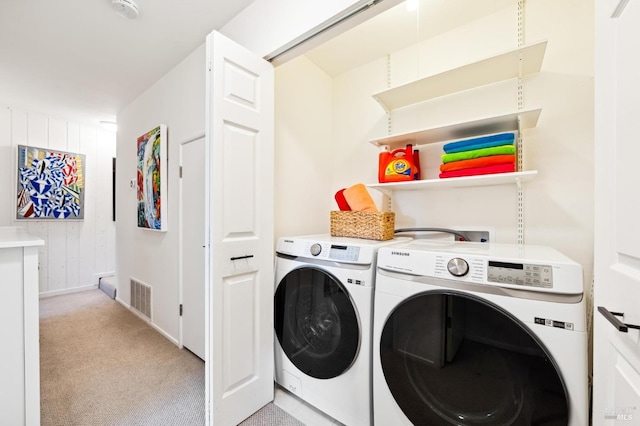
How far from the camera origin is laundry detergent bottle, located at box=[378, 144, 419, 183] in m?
1.67

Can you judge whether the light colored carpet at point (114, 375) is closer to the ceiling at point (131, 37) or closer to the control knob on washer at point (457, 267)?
the control knob on washer at point (457, 267)

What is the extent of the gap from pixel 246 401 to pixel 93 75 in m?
3.12

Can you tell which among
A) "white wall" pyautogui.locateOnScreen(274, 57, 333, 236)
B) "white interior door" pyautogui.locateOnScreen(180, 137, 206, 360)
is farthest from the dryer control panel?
"white interior door" pyautogui.locateOnScreen(180, 137, 206, 360)

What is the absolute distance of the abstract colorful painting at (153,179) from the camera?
92.8 inches

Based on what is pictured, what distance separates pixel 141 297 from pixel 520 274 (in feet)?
10.9

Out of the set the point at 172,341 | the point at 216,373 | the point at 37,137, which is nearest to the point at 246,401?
the point at 216,373

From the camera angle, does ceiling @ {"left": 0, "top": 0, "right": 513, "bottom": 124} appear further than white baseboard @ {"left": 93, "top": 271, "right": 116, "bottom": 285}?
No

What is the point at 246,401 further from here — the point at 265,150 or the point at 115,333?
the point at 115,333

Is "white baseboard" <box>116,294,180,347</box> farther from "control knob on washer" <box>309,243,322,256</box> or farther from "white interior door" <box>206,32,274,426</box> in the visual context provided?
"control knob on washer" <box>309,243,322,256</box>

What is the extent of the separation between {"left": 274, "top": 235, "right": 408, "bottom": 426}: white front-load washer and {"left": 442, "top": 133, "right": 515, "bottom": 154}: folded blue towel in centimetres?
66

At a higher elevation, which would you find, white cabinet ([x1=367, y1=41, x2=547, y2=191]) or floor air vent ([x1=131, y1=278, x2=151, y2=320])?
white cabinet ([x1=367, y1=41, x2=547, y2=191])

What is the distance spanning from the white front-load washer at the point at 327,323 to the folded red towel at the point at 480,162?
1.88ft

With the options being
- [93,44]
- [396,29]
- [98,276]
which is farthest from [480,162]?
[98,276]

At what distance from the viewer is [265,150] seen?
4.97ft
